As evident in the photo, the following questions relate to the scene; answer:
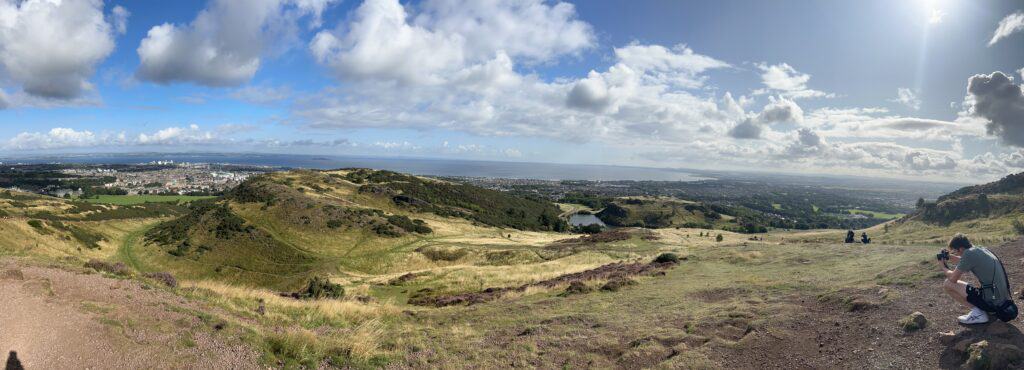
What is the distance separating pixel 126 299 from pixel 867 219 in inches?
9158

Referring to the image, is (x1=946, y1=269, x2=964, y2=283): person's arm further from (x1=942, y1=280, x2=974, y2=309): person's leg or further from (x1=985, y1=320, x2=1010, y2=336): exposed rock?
(x1=985, y1=320, x2=1010, y2=336): exposed rock

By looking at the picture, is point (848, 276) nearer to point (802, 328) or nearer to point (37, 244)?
point (802, 328)

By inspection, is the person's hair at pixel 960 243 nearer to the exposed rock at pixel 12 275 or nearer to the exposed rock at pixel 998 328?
the exposed rock at pixel 998 328

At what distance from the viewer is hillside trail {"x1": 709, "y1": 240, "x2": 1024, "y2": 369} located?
8.59 m

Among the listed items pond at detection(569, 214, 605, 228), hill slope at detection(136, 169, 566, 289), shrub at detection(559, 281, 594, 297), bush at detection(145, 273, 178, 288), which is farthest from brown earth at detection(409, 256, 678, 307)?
pond at detection(569, 214, 605, 228)

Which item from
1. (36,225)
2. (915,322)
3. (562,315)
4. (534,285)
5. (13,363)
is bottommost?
(36,225)

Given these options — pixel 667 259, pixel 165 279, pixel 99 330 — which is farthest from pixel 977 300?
pixel 165 279

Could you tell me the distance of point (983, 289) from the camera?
9023 mm

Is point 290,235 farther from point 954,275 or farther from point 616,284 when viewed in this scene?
point 954,275

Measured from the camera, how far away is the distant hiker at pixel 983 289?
28.8ft

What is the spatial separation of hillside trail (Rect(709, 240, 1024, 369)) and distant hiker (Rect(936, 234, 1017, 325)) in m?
0.23

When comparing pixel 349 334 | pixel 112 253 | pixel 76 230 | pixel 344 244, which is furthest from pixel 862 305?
pixel 76 230

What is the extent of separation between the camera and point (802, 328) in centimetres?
1186

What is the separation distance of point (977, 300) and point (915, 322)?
1.25 metres
